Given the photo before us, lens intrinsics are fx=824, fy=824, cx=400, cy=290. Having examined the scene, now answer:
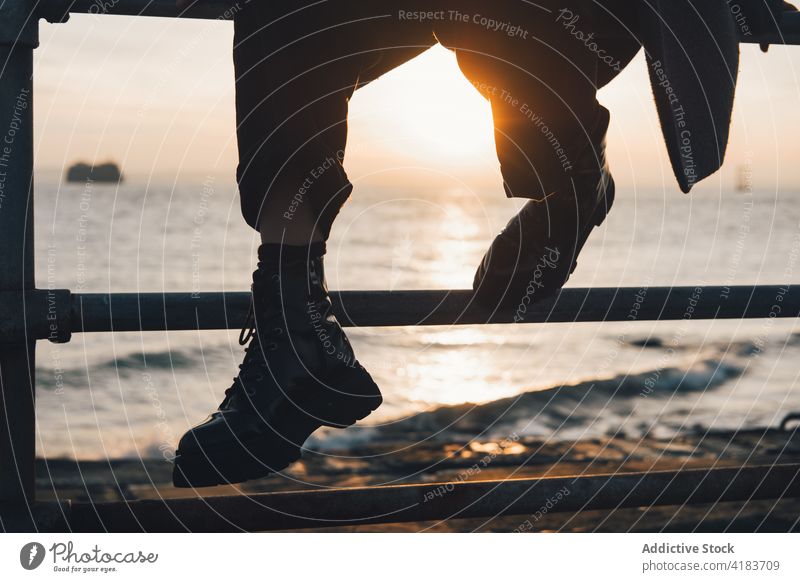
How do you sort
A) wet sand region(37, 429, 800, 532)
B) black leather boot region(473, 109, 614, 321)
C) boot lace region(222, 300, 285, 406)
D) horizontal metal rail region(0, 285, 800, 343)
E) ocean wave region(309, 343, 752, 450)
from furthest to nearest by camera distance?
ocean wave region(309, 343, 752, 450)
wet sand region(37, 429, 800, 532)
black leather boot region(473, 109, 614, 321)
boot lace region(222, 300, 285, 406)
horizontal metal rail region(0, 285, 800, 343)

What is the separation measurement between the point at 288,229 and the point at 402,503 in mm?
423

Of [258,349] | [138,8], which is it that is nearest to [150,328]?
[258,349]

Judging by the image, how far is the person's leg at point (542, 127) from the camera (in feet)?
4.08

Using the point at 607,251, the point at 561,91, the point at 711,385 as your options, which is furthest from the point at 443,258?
the point at 561,91

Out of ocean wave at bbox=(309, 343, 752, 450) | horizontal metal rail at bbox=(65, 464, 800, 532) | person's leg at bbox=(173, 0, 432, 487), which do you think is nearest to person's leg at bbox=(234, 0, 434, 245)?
person's leg at bbox=(173, 0, 432, 487)

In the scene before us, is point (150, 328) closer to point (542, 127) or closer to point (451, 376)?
point (542, 127)

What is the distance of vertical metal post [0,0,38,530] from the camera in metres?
1.09

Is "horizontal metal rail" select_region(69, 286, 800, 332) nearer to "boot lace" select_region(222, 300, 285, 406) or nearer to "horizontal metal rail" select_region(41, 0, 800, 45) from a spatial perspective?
"boot lace" select_region(222, 300, 285, 406)

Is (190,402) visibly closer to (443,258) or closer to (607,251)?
(443,258)

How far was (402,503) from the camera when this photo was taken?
3.81 ft

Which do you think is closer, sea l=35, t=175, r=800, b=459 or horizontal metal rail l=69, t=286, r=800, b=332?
horizontal metal rail l=69, t=286, r=800, b=332

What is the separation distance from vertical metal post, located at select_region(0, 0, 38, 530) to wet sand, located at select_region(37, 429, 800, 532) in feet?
6.72

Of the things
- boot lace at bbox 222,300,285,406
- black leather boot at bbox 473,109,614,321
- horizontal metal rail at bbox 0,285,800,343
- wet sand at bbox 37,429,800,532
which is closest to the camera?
horizontal metal rail at bbox 0,285,800,343

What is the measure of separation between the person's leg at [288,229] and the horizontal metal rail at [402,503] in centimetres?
6
